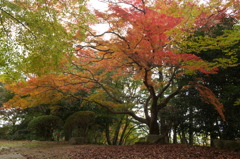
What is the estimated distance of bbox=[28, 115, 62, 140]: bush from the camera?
387 inches

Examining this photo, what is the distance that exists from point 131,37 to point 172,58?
1.64 meters

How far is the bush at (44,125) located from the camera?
984cm

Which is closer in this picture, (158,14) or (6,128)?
(158,14)

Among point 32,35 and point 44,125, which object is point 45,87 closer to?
point 44,125

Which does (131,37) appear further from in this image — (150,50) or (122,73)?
(122,73)

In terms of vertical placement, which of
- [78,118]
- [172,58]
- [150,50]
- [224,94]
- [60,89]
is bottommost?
[78,118]

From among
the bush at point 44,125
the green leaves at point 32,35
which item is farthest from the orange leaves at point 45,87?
the green leaves at point 32,35

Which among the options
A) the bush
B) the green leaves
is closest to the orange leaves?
the bush

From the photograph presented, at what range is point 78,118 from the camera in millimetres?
9148

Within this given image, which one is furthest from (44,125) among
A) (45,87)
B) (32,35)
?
(32,35)

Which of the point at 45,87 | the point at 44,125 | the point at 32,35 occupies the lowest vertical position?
the point at 44,125

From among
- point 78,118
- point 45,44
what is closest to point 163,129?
point 78,118

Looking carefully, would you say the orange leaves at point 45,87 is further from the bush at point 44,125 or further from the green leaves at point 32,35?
the green leaves at point 32,35

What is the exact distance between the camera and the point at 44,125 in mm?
10312
